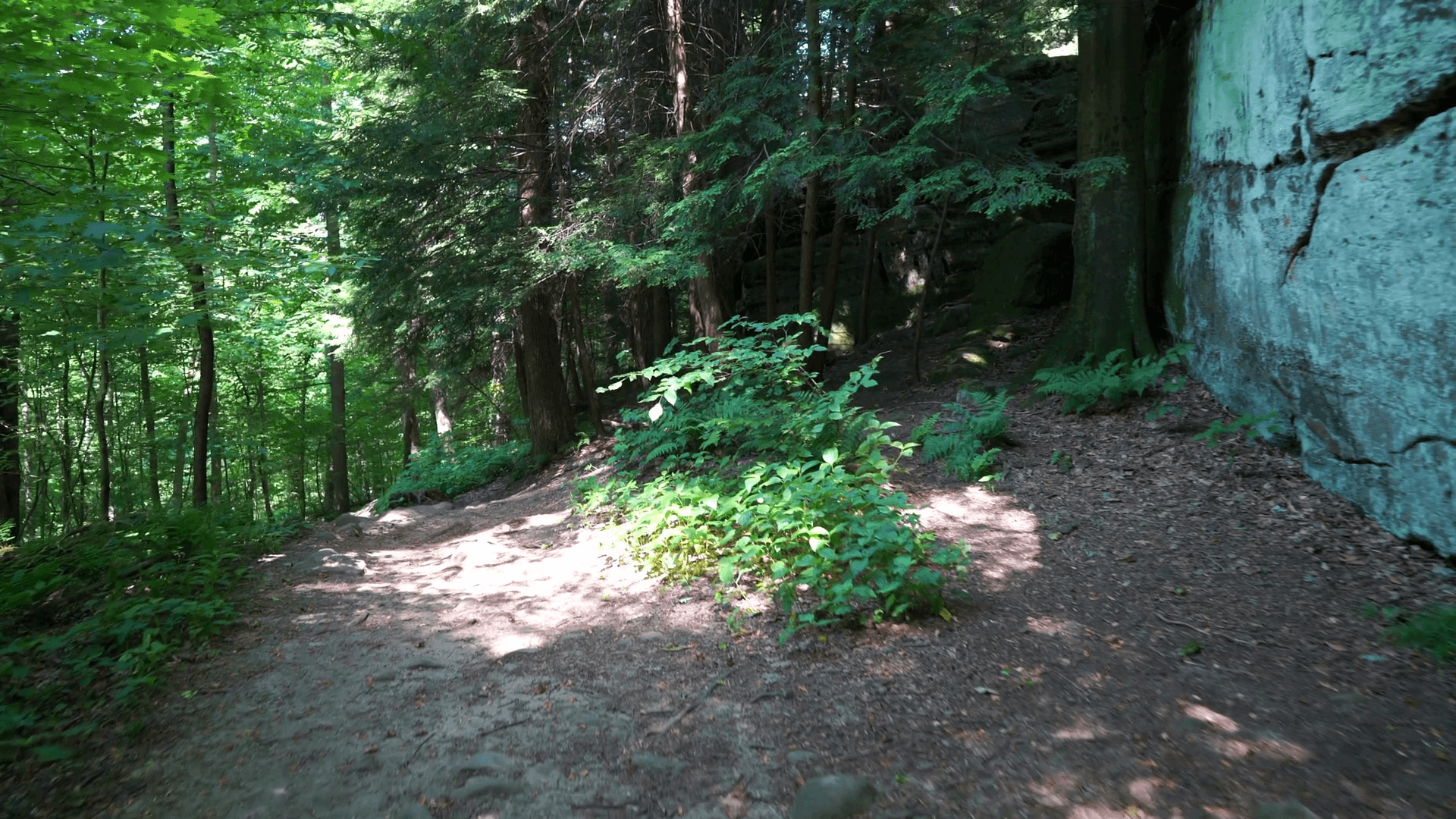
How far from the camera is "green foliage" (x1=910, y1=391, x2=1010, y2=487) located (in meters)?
6.90

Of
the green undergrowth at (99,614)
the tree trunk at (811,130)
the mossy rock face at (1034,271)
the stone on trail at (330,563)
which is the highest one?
the tree trunk at (811,130)

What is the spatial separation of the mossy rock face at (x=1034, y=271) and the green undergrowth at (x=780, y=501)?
17.6ft

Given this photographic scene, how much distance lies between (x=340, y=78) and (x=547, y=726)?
13.4 metres

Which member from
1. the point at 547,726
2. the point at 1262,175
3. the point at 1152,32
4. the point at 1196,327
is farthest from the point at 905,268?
the point at 547,726

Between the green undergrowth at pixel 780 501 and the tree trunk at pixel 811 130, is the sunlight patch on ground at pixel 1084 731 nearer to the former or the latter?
the green undergrowth at pixel 780 501

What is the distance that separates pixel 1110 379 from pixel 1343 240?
2823 mm

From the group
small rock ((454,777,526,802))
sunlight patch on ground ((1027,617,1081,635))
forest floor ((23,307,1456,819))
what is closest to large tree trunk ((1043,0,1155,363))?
forest floor ((23,307,1456,819))

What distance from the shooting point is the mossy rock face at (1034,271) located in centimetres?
1179

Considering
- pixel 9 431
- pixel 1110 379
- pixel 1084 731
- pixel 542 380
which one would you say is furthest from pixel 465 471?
pixel 1084 731

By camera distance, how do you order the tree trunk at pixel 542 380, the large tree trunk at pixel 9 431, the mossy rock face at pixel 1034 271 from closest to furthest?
the large tree trunk at pixel 9 431 < the mossy rock face at pixel 1034 271 < the tree trunk at pixel 542 380

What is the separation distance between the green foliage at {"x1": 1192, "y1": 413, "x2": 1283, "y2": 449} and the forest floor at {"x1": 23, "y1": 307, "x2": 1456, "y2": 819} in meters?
0.19

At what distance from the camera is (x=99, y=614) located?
4.55 m

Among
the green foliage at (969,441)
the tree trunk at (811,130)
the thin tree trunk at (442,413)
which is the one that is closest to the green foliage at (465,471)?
the thin tree trunk at (442,413)

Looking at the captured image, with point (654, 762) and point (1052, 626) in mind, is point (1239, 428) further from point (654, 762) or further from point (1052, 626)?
point (654, 762)
